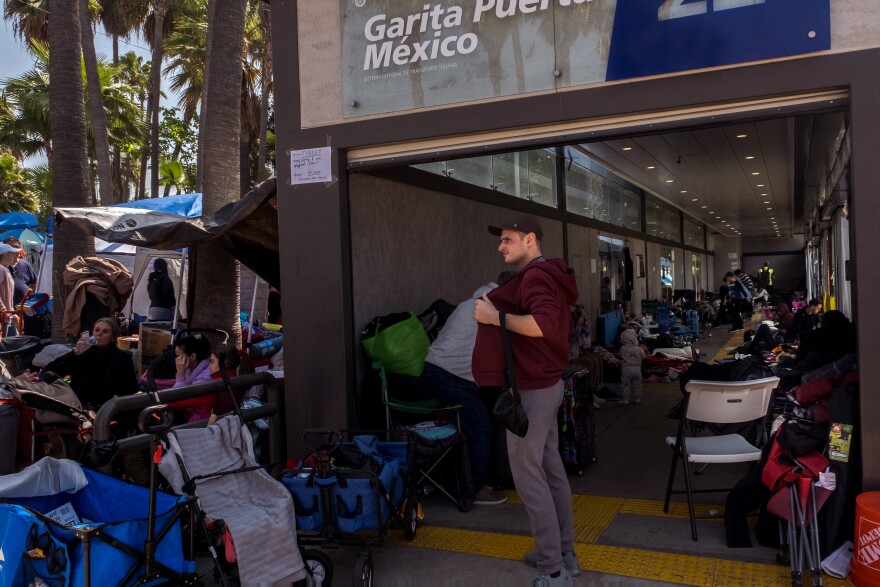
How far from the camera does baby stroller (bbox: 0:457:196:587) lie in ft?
10.0

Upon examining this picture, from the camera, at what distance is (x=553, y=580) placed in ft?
12.2

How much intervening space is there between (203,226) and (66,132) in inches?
182

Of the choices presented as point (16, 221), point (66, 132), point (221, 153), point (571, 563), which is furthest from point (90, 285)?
point (16, 221)

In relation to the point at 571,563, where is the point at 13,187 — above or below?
above

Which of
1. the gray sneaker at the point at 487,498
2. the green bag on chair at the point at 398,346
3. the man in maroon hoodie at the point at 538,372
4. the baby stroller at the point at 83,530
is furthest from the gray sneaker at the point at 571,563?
the green bag on chair at the point at 398,346

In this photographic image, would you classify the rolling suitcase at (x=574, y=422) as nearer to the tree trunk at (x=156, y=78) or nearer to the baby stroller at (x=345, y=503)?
the baby stroller at (x=345, y=503)

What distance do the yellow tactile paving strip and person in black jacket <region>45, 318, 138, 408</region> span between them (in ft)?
9.32

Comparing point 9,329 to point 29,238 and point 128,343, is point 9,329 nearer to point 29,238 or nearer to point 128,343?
point 128,343

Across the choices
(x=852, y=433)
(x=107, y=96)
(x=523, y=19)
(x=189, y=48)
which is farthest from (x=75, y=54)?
(x=107, y=96)

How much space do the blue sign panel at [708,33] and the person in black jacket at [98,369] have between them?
14.9 feet

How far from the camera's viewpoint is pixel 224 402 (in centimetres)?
531

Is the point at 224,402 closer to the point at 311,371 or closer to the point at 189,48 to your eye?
the point at 311,371

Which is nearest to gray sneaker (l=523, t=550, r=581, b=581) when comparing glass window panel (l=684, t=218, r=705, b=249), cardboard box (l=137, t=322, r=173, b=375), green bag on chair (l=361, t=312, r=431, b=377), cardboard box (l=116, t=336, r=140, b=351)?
green bag on chair (l=361, t=312, r=431, b=377)

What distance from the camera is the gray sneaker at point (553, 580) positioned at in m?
3.72
